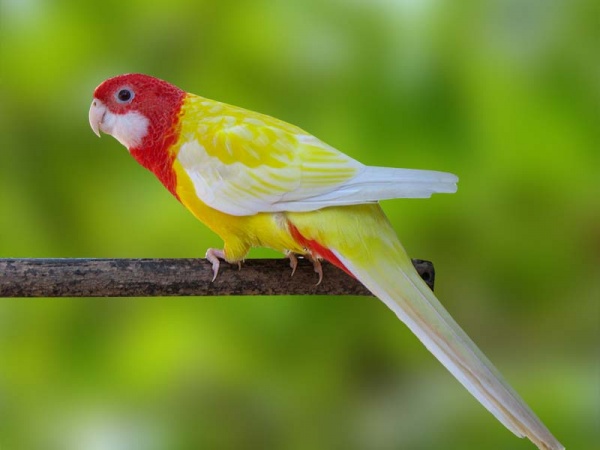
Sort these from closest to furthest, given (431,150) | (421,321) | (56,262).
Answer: (421,321) < (56,262) < (431,150)

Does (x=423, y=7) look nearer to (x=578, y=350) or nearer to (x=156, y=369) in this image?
(x=578, y=350)

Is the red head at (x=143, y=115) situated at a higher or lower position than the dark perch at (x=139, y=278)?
higher

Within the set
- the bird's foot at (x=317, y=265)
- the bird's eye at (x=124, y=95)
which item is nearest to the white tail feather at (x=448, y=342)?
the bird's foot at (x=317, y=265)

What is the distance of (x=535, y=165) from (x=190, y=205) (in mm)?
746

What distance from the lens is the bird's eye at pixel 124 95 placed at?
1.23 metres

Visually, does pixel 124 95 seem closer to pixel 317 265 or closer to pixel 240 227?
pixel 240 227

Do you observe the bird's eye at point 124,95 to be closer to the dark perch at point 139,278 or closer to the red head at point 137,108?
the red head at point 137,108

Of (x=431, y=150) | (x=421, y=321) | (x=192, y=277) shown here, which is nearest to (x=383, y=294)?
(x=421, y=321)

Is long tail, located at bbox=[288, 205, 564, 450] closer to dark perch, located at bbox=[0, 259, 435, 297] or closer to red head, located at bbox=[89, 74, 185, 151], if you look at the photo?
dark perch, located at bbox=[0, 259, 435, 297]

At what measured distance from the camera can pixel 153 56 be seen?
1.62 meters

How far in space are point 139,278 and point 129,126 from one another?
0.25 meters

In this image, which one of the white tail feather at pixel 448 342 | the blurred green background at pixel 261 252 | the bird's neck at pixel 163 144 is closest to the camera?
the white tail feather at pixel 448 342

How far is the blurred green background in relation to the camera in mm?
1598

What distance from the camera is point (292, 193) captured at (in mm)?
1120
